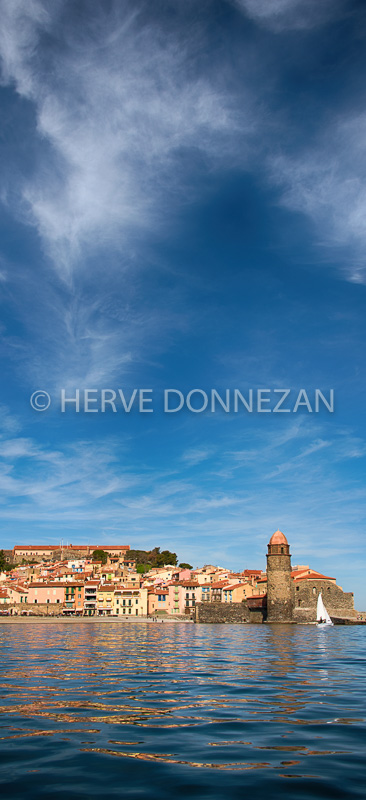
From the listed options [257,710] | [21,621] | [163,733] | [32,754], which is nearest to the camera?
[32,754]

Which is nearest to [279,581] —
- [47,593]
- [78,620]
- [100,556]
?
[78,620]

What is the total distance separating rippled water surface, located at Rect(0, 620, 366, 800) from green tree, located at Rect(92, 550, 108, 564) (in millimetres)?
126622

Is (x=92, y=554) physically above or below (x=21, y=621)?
above

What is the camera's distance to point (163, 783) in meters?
6.36

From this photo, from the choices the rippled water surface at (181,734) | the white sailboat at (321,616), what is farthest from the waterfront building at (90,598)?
the rippled water surface at (181,734)

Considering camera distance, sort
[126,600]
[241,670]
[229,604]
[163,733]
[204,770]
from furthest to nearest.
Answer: [126,600] → [229,604] → [241,670] → [163,733] → [204,770]

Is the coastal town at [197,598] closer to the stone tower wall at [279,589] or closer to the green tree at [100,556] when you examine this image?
the stone tower wall at [279,589]

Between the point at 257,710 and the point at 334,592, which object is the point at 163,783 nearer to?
the point at 257,710

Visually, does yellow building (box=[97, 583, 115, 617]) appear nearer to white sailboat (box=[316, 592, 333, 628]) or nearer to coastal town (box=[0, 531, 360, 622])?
coastal town (box=[0, 531, 360, 622])

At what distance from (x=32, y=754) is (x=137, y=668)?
40.0ft

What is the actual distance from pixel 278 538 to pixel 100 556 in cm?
7201

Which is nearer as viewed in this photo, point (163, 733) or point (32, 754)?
point (32, 754)

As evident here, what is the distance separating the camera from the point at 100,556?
461ft

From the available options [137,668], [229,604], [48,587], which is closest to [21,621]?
[48,587]
